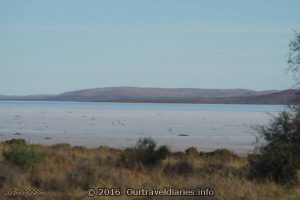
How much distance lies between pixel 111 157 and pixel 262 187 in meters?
8.56

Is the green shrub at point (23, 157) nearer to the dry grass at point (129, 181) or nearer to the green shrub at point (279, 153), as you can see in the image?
the dry grass at point (129, 181)

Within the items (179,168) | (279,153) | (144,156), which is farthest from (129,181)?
(144,156)

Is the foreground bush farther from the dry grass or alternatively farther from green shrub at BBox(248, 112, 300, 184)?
green shrub at BBox(248, 112, 300, 184)

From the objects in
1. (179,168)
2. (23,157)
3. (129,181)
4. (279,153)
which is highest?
(279,153)

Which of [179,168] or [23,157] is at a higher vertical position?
[23,157]

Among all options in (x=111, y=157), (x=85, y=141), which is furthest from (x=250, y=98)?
(x=111, y=157)

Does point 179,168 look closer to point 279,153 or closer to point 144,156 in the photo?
point 144,156

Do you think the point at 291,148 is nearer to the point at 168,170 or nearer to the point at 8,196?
the point at 168,170

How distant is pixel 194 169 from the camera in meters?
17.9

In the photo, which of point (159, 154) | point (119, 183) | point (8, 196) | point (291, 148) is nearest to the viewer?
point (8, 196)

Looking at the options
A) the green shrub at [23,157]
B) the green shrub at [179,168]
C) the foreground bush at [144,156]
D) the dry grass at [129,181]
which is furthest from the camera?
the foreground bush at [144,156]

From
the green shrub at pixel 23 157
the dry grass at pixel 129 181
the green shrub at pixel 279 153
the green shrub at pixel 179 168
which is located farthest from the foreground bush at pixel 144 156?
the green shrub at pixel 279 153

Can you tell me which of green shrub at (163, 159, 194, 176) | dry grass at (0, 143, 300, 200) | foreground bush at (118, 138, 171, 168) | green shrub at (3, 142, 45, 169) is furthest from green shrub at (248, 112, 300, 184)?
green shrub at (3, 142, 45, 169)

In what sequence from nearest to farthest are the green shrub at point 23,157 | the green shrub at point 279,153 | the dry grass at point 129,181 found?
the dry grass at point 129,181 → the green shrub at point 279,153 → the green shrub at point 23,157
